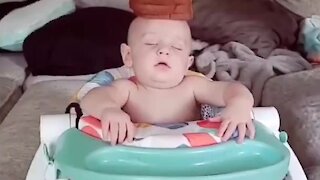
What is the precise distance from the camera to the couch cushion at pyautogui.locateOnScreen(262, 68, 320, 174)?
47.1 inches

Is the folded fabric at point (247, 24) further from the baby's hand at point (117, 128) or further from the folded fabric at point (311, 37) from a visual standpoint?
the baby's hand at point (117, 128)

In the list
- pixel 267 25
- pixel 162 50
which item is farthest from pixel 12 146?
pixel 267 25

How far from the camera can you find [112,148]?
2.86 feet

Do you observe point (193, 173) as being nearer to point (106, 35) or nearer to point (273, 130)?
point (273, 130)

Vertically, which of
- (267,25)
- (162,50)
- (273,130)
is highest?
(162,50)

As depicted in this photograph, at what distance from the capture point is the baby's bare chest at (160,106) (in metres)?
1.01

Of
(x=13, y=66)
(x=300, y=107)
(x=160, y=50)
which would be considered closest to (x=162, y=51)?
(x=160, y=50)

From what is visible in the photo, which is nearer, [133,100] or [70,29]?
[133,100]

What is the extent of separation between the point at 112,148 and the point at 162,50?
162 mm

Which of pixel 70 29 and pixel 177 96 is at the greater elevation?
pixel 177 96

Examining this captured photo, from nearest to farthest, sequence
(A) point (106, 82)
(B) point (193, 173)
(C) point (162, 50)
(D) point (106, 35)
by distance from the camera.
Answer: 1. (B) point (193, 173)
2. (C) point (162, 50)
3. (A) point (106, 82)
4. (D) point (106, 35)

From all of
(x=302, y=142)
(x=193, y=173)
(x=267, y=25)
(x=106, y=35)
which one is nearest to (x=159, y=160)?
(x=193, y=173)

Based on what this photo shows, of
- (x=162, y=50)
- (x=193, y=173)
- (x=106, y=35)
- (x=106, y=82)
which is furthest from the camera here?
(x=106, y=35)

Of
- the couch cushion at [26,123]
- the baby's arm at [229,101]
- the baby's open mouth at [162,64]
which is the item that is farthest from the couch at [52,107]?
the baby's open mouth at [162,64]
